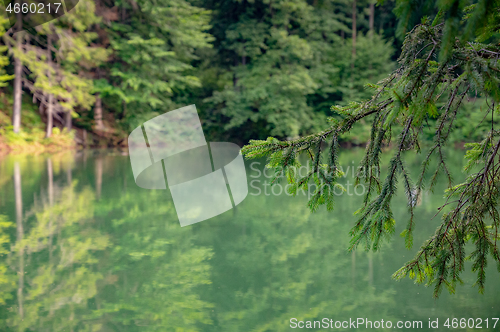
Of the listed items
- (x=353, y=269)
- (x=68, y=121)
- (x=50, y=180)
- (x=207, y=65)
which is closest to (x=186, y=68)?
(x=207, y=65)

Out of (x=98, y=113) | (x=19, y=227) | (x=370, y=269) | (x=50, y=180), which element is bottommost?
(x=98, y=113)

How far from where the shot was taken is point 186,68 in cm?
1723

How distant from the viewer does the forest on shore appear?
14.1 m

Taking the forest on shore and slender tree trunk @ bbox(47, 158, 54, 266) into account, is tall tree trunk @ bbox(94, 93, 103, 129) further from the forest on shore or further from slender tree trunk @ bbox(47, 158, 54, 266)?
slender tree trunk @ bbox(47, 158, 54, 266)

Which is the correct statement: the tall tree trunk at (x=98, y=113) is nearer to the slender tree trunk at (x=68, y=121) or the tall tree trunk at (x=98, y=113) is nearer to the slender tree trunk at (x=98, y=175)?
the slender tree trunk at (x=68, y=121)

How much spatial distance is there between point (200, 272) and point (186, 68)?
14.9 meters

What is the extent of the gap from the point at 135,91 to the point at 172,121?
2.21 m

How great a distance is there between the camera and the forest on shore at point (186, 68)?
14055mm

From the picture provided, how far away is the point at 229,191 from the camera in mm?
7324

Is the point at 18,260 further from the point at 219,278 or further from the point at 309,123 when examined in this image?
the point at 309,123

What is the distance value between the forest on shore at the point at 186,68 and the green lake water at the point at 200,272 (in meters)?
9.54

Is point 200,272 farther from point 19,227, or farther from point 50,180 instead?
point 50,180

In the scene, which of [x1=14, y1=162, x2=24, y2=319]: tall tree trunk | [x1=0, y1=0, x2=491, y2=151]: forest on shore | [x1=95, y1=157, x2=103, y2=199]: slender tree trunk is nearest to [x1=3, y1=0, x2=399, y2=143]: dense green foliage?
[x1=0, y1=0, x2=491, y2=151]: forest on shore

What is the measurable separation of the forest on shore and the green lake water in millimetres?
9541
